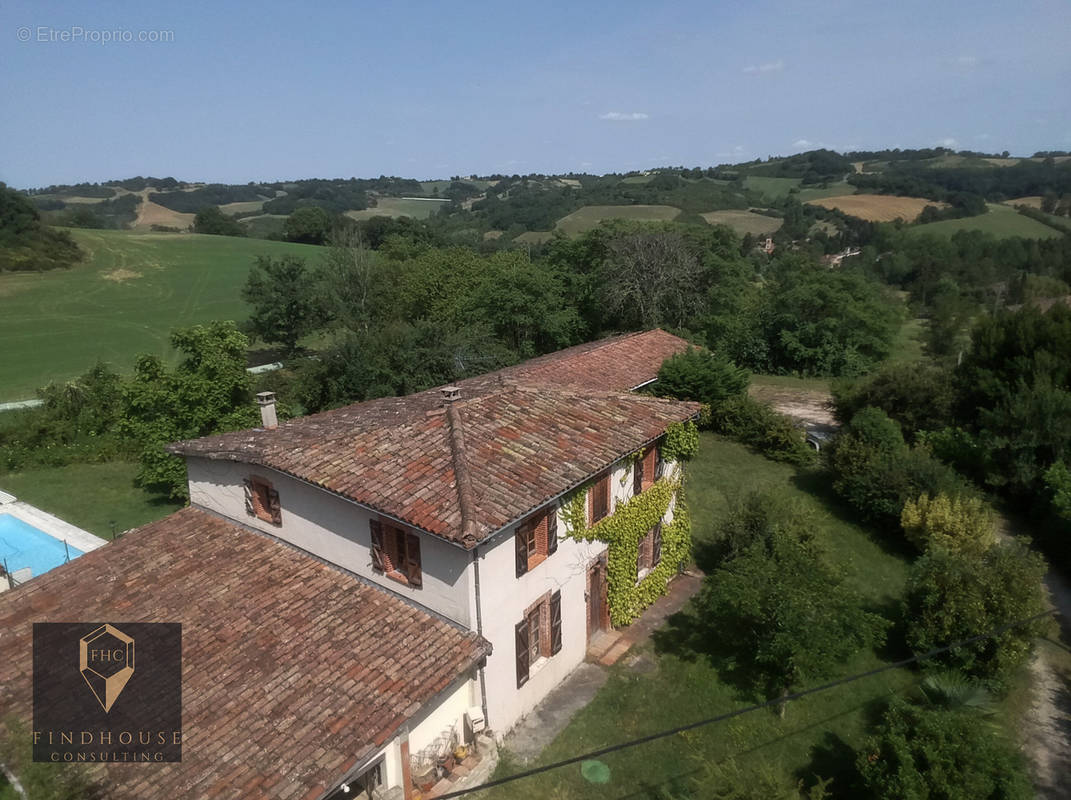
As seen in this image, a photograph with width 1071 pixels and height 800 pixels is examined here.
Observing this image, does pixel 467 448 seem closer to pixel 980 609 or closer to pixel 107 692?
pixel 107 692

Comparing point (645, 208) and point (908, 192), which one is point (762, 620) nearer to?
point (645, 208)

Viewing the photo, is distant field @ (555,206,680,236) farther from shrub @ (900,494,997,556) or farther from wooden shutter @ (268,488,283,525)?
wooden shutter @ (268,488,283,525)

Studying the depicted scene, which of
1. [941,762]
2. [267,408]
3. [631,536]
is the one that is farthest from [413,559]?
[941,762]

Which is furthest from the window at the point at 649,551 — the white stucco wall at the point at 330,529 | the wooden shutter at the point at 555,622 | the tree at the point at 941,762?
the tree at the point at 941,762

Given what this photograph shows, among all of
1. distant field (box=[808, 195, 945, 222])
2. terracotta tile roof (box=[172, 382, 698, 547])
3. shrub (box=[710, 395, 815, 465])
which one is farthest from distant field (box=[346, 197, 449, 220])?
terracotta tile roof (box=[172, 382, 698, 547])

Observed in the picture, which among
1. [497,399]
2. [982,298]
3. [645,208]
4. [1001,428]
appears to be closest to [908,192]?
[645,208]

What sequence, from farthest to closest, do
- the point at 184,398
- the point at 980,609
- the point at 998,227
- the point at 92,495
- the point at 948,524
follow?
the point at 998,227, the point at 92,495, the point at 184,398, the point at 948,524, the point at 980,609

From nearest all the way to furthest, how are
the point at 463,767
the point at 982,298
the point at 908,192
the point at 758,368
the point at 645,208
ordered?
the point at 463,767, the point at 758,368, the point at 982,298, the point at 645,208, the point at 908,192
